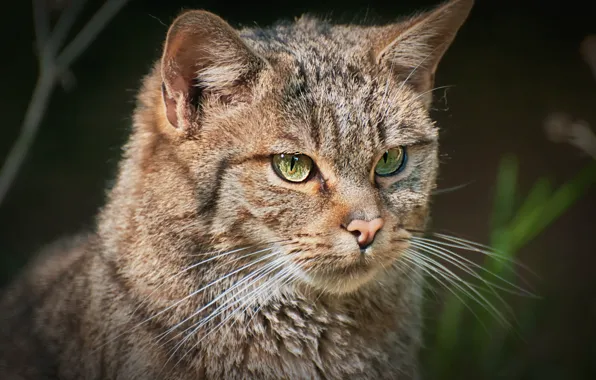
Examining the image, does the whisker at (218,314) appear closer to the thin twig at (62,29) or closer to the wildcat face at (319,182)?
the wildcat face at (319,182)

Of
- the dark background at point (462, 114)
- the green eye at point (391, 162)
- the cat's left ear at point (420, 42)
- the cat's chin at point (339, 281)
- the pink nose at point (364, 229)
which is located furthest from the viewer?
the dark background at point (462, 114)

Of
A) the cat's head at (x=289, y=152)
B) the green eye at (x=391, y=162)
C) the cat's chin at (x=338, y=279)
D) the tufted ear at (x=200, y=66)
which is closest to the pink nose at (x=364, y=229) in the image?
the cat's head at (x=289, y=152)

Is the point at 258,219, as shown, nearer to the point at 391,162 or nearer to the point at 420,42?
the point at 391,162

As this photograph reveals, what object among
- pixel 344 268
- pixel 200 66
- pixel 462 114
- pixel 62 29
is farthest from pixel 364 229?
pixel 462 114

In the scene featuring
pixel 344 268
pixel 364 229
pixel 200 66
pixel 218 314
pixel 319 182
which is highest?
pixel 200 66

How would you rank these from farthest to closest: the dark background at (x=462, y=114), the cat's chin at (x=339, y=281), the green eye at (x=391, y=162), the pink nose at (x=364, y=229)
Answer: the dark background at (x=462, y=114) < the green eye at (x=391, y=162) < the cat's chin at (x=339, y=281) < the pink nose at (x=364, y=229)

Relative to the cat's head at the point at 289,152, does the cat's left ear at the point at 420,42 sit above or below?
above

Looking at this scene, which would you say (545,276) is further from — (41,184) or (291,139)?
(41,184)
